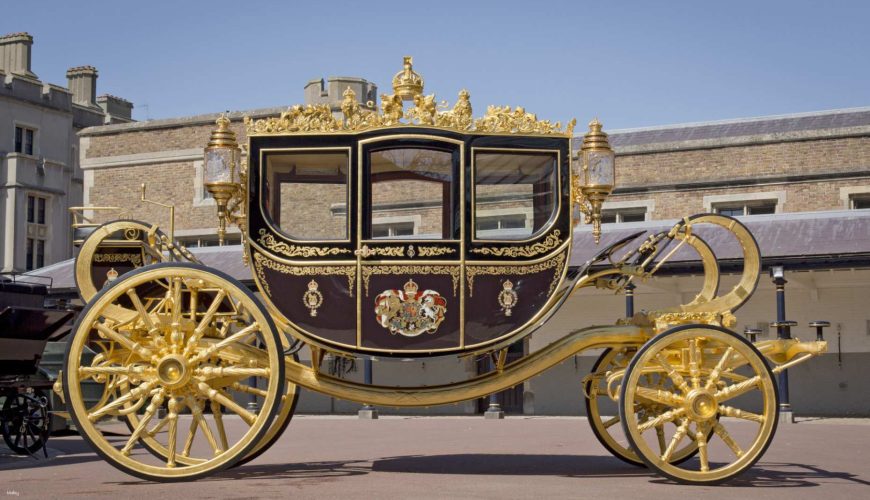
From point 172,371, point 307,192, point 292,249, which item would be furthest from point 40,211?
point 172,371

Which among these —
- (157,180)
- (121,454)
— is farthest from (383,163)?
(157,180)

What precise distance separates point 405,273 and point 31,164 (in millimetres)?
34392

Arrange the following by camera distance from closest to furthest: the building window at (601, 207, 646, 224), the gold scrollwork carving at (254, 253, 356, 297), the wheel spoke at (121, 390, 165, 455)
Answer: the wheel spoke at (121, 390, 165, 455) < the gold scrollwork carving at (254, 253, 356, 297) < the building window at (601, 207, 646, 224)

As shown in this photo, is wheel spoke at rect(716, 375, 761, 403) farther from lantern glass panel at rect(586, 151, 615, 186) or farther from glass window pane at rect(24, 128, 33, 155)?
glass window pane at rect(24, 128, 33, 155)

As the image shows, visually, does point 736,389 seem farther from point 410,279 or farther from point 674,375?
point 410,279

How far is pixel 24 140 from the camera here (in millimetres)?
40719

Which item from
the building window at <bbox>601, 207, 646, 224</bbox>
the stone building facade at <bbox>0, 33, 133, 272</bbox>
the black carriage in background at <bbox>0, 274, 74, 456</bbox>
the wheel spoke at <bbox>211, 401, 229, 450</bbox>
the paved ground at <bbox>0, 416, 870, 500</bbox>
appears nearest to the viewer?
the paved ground at <bbox>0, 416, 870, 500</bbox>

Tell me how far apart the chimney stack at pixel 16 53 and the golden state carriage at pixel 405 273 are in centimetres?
3562

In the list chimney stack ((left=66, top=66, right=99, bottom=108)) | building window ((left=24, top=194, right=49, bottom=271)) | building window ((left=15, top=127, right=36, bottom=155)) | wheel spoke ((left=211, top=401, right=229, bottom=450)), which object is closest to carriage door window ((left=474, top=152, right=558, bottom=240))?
wheel spoke ((left=211, top=401, right=229, bottom=450))

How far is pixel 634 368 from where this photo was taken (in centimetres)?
846

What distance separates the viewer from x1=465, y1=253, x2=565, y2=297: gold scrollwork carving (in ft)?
29.4

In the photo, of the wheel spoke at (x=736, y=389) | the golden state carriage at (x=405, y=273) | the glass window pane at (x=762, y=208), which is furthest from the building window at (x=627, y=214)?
the wheel spoke at (x=736, y=389)

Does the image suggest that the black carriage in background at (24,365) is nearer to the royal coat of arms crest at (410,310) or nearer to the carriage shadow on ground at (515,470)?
the carriage shadow on ground at (515,470)

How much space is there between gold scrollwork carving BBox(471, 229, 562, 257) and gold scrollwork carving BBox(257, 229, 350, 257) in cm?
110
